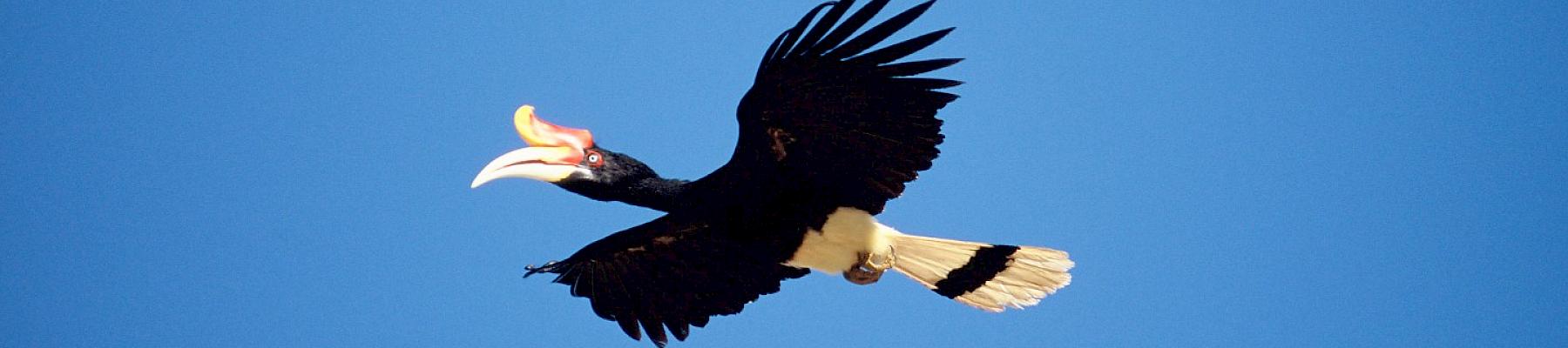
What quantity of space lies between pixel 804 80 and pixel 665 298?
6.42 ft

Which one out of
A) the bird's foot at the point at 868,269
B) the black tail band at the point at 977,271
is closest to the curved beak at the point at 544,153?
the bird's foot at the point at 868,269

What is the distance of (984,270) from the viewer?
7.32 meters

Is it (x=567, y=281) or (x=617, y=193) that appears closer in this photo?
(x=617, y=193)

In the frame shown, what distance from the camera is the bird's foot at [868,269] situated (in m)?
7.03

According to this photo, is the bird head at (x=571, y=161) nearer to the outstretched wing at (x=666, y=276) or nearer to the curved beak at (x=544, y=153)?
the curved beak at (x=544, y=153)

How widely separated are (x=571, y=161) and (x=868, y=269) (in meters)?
1.45

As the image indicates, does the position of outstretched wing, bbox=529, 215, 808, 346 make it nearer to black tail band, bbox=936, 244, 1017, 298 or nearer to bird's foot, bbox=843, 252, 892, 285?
bird's foot, bbox=843, 252, 892, 285

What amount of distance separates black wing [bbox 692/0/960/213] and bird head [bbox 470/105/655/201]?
0.35m

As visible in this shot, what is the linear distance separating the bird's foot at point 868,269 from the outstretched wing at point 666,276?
0.85 ft

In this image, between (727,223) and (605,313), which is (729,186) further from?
(605,313)

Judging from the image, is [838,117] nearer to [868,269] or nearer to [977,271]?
[868,269]

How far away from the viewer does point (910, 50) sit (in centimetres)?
583

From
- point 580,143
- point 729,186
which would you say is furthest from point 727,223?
point 580,143

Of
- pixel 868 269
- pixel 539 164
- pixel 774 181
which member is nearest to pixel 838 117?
pixel 774 181
